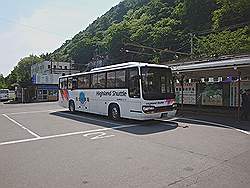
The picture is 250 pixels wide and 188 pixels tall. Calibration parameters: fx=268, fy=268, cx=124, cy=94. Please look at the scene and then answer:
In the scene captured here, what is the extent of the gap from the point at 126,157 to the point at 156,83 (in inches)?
237

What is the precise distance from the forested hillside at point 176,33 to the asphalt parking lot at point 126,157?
65.2 feet

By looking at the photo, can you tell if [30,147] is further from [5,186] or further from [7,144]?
[5,186]

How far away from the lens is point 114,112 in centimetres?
1455

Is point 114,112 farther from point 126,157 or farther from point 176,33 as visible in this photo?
point 176,33

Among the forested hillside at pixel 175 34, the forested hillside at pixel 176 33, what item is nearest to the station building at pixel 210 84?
the forested hillside at pixel 176 33

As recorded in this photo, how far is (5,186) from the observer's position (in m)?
5.31

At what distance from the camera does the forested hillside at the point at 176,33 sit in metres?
34.9

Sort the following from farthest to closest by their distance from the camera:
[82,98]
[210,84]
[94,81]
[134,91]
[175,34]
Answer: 1. [175,34]
2. [210,84]
3. [82,98]
4. [94,81]
5. [134,91]

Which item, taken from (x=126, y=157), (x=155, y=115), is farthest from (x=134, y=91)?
(x=126, y=157)

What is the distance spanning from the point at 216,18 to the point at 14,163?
125 feet

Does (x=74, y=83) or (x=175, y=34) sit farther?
(x=175, y=34)

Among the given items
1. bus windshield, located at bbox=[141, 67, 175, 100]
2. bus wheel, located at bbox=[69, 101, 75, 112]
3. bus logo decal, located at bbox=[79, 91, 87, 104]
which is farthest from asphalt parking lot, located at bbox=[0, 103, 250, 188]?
bus wheel, located at bbox=[69, 101, 75, 112]

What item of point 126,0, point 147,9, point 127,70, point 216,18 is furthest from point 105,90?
point 126,0

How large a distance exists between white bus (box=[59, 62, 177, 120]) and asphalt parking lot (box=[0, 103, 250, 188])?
1.18m
